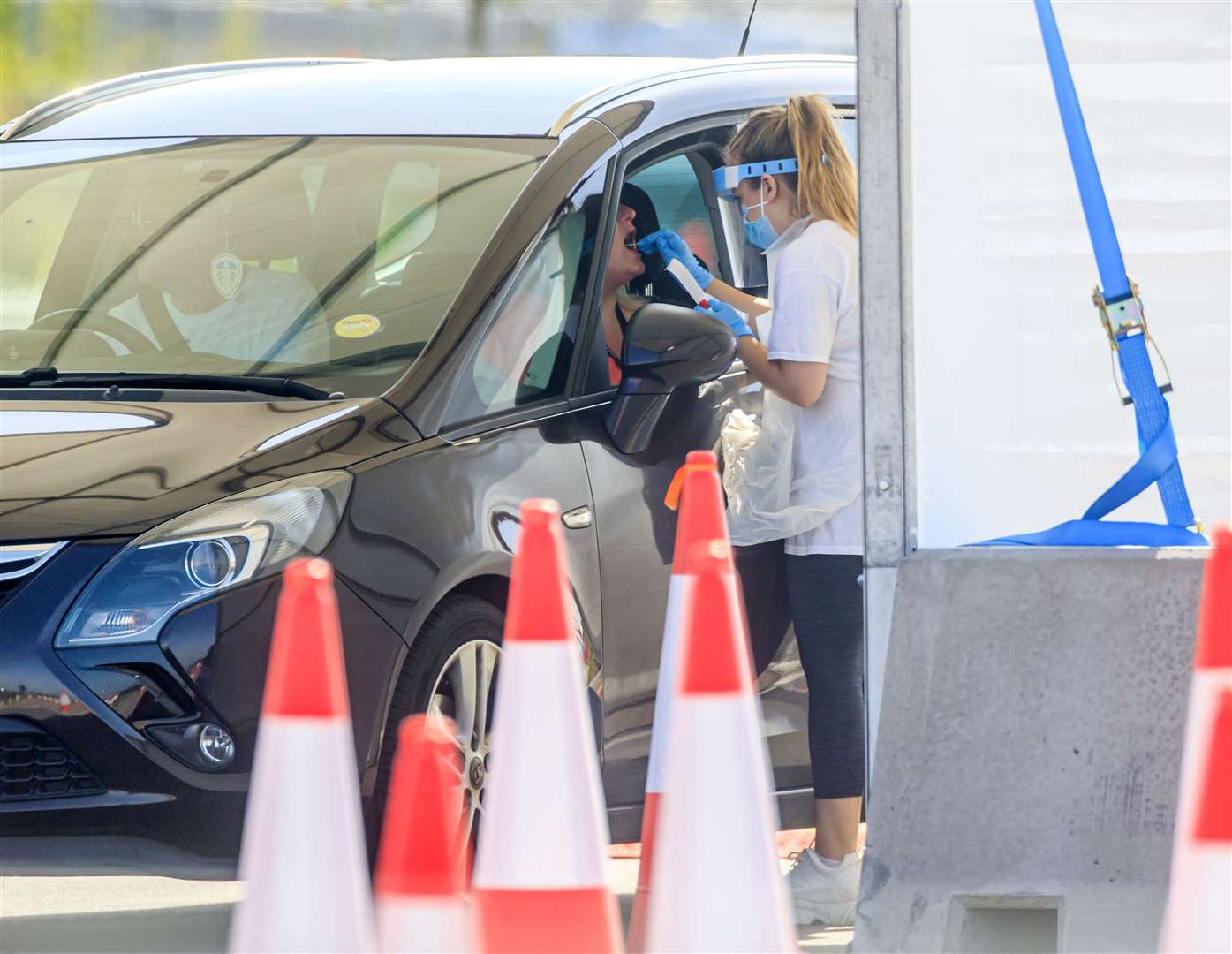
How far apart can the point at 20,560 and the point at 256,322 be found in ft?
3.74

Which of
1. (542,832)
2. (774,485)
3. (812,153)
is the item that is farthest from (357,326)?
(542,832)

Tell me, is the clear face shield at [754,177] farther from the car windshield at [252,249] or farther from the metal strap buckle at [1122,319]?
the metal strap buckle at [1122,319]

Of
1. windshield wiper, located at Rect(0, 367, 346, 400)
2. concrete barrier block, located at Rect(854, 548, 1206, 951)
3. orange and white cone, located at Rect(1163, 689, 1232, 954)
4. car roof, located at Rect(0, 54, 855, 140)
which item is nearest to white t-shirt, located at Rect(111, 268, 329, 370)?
windshield wiper, located at Rect(0, 367, 346, 400)

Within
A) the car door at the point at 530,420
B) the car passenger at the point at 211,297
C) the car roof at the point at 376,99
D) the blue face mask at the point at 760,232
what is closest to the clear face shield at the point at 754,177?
the blue face mask at the point at 760,232

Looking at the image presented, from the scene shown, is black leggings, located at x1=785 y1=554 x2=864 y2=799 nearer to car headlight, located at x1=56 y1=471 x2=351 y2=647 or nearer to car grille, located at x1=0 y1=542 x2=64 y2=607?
car headlight, located at x1=56 y1=471 x2=351 y2=647

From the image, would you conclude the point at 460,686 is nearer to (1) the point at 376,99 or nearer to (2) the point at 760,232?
(2) the point at 760,232

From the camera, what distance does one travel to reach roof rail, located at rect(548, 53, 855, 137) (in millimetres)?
5609

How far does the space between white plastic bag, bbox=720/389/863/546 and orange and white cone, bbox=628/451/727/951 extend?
927 millimetres

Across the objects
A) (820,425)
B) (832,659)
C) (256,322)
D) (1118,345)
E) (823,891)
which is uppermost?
(256,322)

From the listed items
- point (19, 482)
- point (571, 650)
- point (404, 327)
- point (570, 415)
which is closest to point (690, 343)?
point (570, 415)

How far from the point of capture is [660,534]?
5.27 meters

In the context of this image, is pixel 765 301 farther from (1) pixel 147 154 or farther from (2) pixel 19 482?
(2) pixel 19 482

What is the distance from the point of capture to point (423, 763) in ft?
9.45

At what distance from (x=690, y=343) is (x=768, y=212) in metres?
0.56
